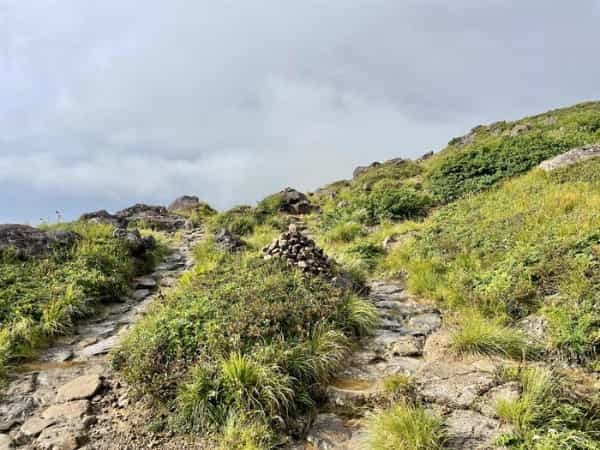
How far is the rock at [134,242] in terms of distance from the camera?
1082cm

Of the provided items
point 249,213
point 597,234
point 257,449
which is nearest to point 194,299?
point 257,449

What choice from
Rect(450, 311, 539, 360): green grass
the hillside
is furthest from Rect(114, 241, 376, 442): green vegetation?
Rect(450, 311, 539, 360): green grass

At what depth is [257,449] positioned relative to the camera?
144 inches

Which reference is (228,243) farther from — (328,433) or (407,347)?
(328,433)

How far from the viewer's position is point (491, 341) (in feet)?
16.1

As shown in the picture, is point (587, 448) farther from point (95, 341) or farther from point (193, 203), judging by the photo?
point (193, 203)

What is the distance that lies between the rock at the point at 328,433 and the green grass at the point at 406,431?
12.0 inches

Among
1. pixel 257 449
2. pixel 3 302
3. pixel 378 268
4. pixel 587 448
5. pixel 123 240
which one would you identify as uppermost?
pixel 123 240

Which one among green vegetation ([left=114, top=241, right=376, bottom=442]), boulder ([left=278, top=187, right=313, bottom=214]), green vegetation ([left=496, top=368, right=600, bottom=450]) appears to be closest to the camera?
green vegetation ([left=496, top=368, right=600, bottom=450])

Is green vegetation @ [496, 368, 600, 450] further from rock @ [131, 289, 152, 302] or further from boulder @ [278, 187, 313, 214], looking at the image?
boulder @ [278, 187, 313, 214]

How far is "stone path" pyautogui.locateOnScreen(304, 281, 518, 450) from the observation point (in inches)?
148

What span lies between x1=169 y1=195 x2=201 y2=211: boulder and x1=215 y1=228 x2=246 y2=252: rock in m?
12.6

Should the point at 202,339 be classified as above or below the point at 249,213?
below

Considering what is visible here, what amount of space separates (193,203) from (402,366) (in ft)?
70.8
